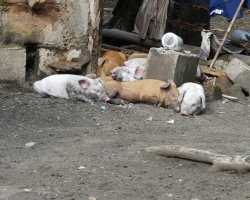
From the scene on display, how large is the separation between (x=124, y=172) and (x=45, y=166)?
70cm

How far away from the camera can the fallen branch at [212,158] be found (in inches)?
187

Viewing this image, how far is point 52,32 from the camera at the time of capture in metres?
8.57

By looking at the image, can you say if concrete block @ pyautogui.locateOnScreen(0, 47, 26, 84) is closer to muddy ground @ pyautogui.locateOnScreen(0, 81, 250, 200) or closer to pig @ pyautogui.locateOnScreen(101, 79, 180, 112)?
muddy ground @ pyautogui.locateOnScreen(0, 81, 250, 200)

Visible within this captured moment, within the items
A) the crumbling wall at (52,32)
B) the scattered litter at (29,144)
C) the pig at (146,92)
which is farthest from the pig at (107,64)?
the scattered litter at (29,144)

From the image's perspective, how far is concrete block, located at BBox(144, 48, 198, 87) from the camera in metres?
8.49

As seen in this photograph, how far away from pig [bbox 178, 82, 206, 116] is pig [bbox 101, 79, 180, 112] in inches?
6.8

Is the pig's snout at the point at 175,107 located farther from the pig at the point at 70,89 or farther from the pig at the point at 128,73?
the pig at the point at 128,73

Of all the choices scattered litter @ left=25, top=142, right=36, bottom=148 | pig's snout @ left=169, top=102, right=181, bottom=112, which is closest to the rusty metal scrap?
pig's snout @ left=169, top=102, right=181, bottom=112

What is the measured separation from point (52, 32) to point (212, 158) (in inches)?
172

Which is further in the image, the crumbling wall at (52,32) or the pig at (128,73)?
the pig at (128,73)

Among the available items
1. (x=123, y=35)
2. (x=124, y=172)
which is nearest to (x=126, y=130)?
(x=124, y=172)

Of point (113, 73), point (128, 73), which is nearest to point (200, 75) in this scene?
point (128, 73)

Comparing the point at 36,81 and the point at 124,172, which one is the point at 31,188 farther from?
the point at 36,81

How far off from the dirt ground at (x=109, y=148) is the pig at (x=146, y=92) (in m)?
0.19
